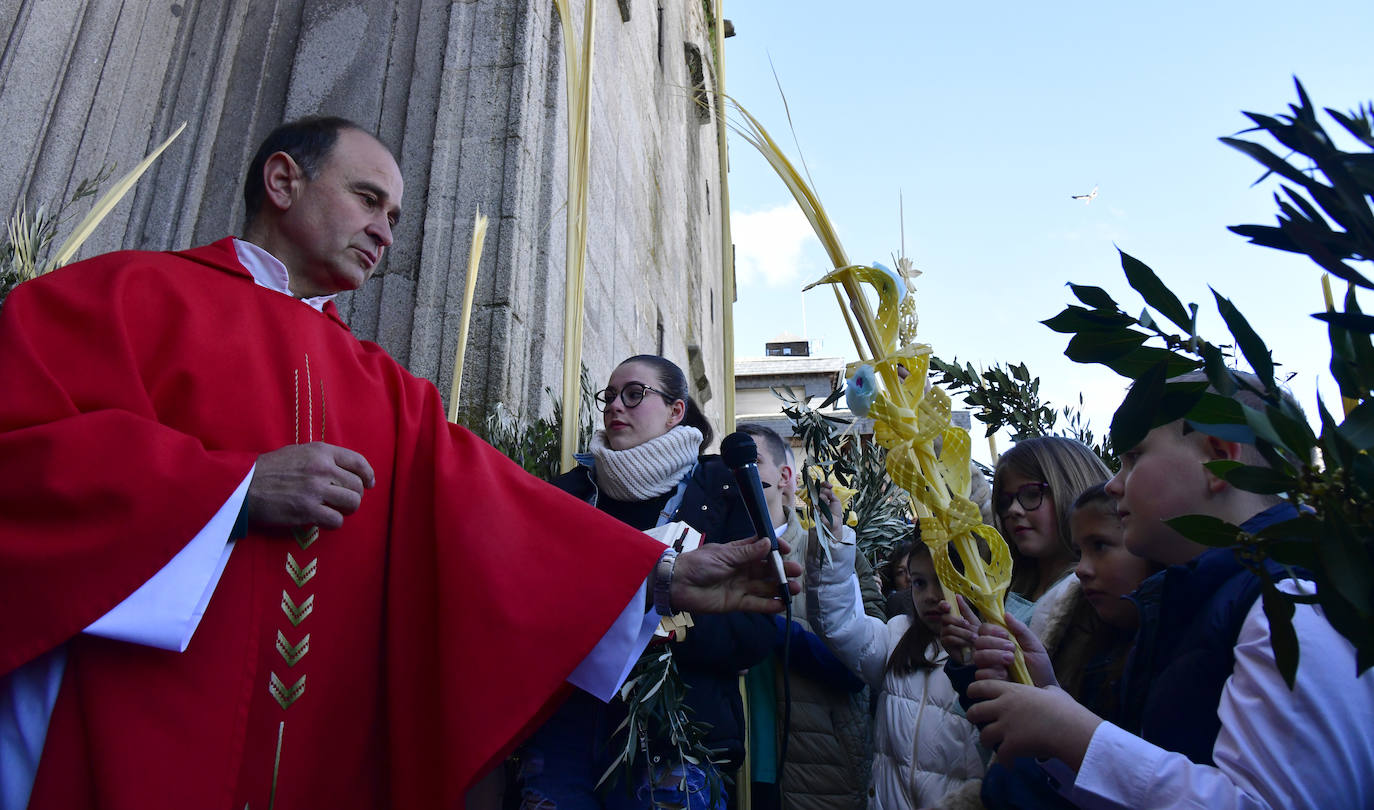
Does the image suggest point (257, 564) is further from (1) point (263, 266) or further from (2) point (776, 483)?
(2) point (776, 483)

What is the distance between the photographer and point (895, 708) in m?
2.44

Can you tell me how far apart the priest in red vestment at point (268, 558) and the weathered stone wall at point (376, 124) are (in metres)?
2.15

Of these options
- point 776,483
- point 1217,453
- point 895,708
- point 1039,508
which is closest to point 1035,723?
point 1217,453

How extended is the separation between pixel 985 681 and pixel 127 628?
139cm

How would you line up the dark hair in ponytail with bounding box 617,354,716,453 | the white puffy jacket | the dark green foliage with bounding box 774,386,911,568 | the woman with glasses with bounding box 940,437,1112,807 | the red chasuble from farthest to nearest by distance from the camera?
the dark hair in ponytail with bounding box 617,354,716,453
the dark green foliage with bounding box 774,386,911,568
the woman with glasses with bounding box 940,437,1112,807
the white puffy jacket
the red chasuble

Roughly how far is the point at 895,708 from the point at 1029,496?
0.72 metres

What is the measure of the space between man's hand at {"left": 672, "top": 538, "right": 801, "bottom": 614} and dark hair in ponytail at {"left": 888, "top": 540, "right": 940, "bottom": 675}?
97cm

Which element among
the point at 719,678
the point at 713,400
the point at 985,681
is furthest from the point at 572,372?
the point at 713,400

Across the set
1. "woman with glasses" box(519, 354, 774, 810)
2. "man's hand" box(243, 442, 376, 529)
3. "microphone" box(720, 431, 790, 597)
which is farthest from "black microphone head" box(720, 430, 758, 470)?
"man's hand" box(243, 442, 376, 529)

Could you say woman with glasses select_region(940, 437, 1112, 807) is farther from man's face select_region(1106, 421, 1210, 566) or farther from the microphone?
the microphone

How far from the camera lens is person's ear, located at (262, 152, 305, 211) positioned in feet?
6.97

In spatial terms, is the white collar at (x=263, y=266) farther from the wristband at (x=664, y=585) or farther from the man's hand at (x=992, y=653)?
the man's hand at (x=992, y=653)

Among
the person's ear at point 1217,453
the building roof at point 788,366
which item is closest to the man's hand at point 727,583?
the person's ear at point 1217,453

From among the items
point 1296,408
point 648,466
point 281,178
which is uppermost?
point 281,178
